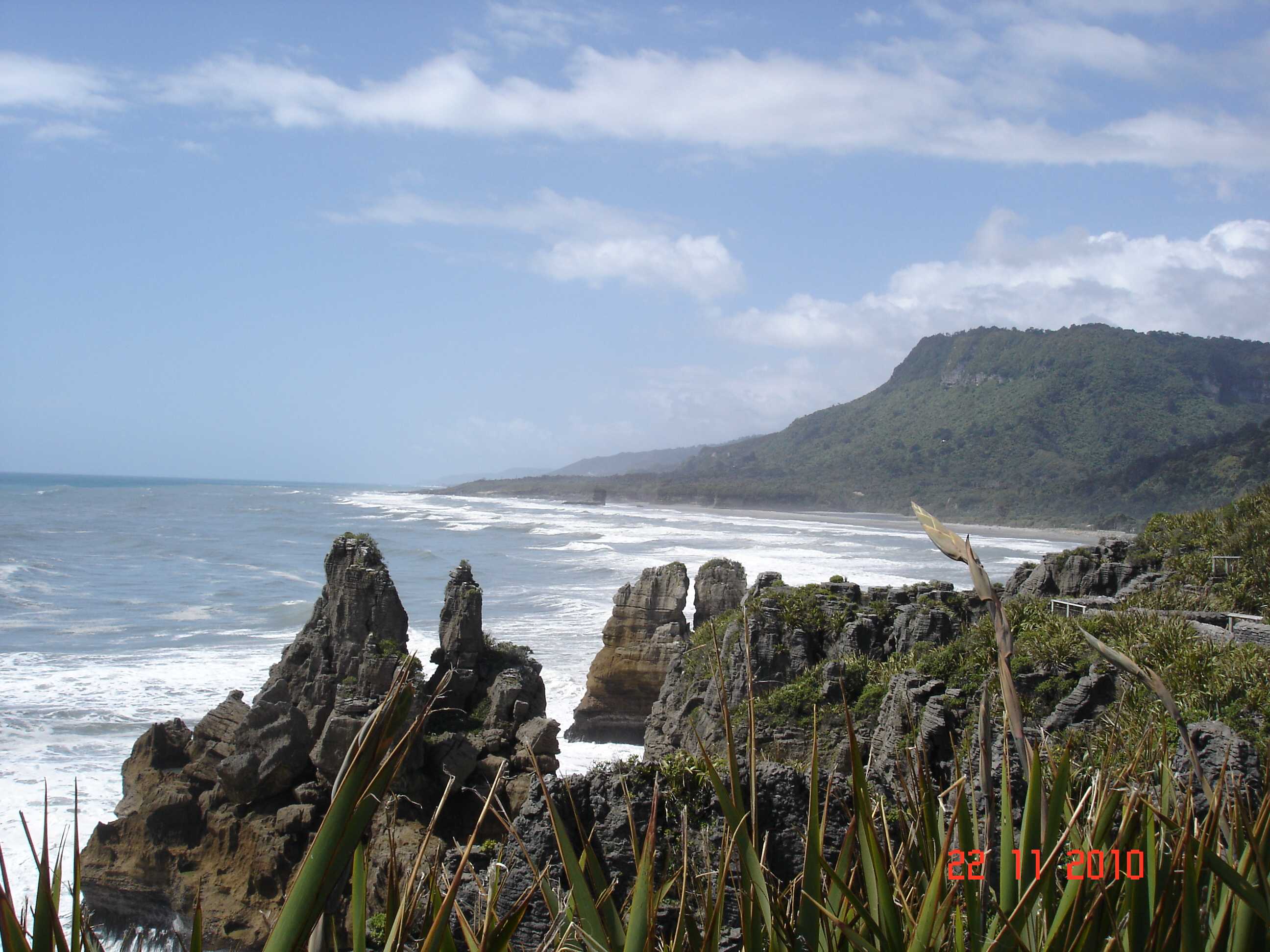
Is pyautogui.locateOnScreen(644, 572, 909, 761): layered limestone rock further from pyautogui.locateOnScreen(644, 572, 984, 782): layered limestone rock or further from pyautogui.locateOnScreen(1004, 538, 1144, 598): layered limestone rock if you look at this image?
pyautogui.locateOnScreen(1004, 538, 1144, 598): layered limestone rock

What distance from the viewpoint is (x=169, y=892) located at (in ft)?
33.1

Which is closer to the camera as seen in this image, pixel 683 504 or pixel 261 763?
pixel 261 763

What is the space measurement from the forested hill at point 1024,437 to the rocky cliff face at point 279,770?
236ft

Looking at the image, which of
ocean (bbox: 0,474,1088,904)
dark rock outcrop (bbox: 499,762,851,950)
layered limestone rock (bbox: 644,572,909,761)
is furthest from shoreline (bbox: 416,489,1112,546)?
dark rock outcrop (bbox: 499,762,851,950)

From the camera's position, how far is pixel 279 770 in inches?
425

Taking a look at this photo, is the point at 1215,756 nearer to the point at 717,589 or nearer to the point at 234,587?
the point at 717,589

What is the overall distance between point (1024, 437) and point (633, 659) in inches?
4304

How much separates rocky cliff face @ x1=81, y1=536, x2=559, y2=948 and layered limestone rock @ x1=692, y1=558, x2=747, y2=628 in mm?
6313

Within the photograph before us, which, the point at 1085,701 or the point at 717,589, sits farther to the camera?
the point at 717,589

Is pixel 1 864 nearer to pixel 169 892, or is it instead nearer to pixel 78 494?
pixel 169 892

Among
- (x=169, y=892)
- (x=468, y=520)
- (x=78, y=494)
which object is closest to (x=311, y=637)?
(x=169, y=892)

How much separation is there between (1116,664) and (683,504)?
10873 centimetres

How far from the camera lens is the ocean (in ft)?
53.0
